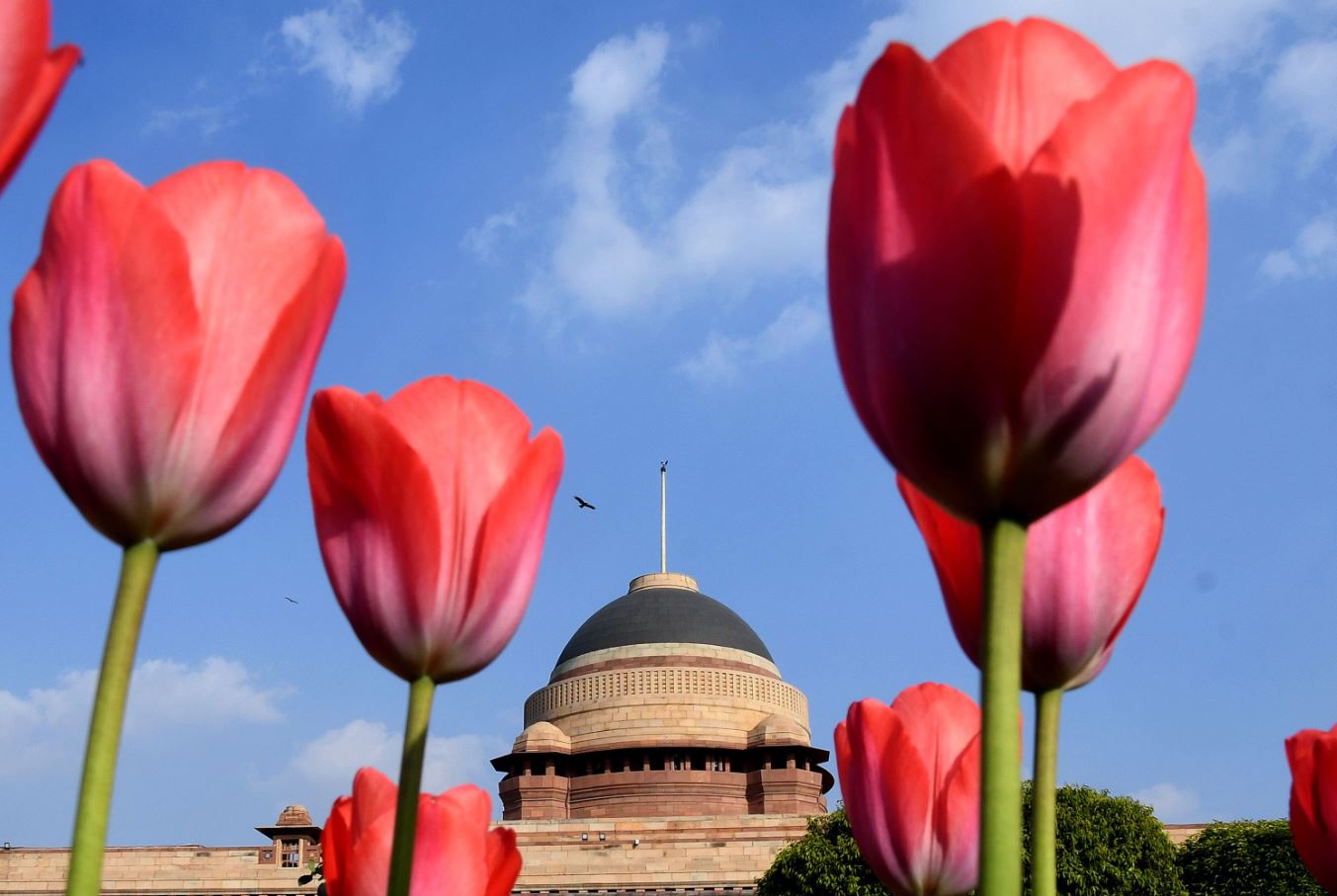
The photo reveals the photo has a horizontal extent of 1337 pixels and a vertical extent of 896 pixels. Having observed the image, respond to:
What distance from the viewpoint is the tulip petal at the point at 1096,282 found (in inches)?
35.4

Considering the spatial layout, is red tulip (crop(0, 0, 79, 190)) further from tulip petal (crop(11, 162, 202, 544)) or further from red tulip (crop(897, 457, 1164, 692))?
red tulip (crop(897, 457, 1164, 692))

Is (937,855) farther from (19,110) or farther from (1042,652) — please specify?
(19,110)

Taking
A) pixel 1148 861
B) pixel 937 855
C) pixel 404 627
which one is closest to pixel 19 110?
pixel 404 627

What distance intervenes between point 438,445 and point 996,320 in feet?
2.14

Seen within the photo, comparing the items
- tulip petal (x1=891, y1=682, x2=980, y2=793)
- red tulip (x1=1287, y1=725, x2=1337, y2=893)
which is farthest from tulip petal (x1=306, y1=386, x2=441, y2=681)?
red tulip (x1=1287, y1=725, x2=1337, y2=893)

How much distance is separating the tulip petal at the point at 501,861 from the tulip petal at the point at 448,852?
0.8 inches

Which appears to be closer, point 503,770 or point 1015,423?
point 1015,423

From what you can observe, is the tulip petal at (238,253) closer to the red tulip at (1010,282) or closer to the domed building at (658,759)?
the red tulip at (1010,282)

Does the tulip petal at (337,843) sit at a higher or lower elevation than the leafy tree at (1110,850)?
lower

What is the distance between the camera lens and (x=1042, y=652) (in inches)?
49.3

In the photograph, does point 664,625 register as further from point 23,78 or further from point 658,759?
point 23,78

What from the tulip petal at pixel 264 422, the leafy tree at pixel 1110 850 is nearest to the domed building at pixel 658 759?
the leafy tree at pixel 1110 850

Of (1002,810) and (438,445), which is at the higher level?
(438,445)

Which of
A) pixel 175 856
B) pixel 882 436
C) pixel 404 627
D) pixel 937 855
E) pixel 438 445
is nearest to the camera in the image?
pixel 882 436
